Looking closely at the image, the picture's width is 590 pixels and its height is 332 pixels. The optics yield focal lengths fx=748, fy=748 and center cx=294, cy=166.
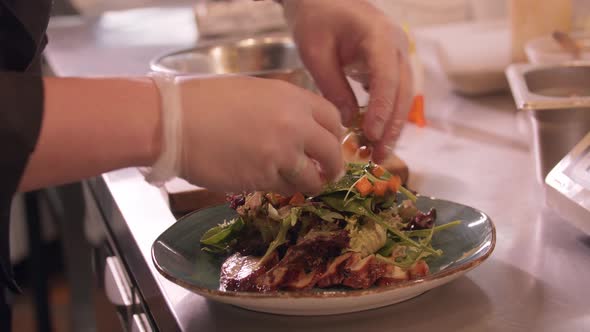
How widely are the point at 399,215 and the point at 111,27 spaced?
1.73 metres

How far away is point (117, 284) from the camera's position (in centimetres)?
110

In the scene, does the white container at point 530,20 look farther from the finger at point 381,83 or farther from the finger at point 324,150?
the finger at point 324,150

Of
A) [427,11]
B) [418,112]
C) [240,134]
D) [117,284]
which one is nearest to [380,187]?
[240,134]

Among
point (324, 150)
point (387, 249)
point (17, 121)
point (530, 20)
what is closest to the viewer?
point (17, 121)

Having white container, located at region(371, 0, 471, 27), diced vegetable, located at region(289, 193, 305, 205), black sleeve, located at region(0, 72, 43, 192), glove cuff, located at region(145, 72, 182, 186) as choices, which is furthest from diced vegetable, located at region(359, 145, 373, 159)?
white container, located at region(371, 0, 471, 27)

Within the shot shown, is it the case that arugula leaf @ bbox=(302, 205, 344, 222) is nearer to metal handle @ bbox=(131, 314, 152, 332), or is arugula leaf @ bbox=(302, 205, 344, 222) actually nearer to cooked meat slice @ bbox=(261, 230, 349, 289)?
cooked meat slice @ bbox=(261, 230, 349, 289)

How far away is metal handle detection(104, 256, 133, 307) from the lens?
3.49 ft

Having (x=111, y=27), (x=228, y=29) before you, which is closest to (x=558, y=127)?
(x=228, y=29)

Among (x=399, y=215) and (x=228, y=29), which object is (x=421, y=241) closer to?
(x=399, y=215)

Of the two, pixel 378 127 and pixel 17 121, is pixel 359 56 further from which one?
pixel 17 121

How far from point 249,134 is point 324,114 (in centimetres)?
9

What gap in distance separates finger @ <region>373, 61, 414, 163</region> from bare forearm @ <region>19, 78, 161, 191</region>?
0.34 m

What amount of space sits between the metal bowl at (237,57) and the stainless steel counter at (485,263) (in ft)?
1.11

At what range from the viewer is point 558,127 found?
38.7 inches
